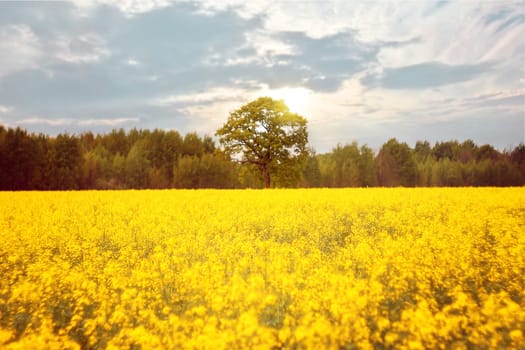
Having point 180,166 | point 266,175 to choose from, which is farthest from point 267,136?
point 180,166

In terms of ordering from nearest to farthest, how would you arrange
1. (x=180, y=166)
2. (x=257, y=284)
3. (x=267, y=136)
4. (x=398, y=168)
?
(x=257, y=284)
(x=267, y=136)
(x=180, y=166)
(x=398, y=168)

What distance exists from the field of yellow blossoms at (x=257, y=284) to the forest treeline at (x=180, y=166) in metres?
25.9

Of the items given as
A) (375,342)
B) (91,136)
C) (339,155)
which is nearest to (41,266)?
(375,342)

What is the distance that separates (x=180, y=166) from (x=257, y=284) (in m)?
53.6

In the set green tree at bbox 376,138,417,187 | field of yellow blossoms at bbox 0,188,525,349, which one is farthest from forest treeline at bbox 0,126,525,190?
field of yellow blossoms at bbox 0,188,525,349

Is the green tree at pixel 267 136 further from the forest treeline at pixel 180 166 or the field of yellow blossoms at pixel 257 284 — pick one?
the field of yellow blossoms at pixel 257 284

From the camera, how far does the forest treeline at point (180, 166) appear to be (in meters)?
40.3

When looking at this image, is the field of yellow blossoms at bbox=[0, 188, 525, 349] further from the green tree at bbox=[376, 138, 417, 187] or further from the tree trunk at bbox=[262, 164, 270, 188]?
the green tree at bbox=[376, 138, 417, 187]

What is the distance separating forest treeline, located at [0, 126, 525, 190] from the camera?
40.3 meters

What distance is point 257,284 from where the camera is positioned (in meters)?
5.64

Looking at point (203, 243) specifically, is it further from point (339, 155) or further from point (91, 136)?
point (91, 136)

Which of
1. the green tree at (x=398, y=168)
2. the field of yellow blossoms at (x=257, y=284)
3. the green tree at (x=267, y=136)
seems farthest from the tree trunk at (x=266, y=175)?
the green tree at (x=398, y=168)

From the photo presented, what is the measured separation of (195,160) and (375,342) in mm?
55222

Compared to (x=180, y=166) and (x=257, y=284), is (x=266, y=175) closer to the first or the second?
(x=180, y=166)
